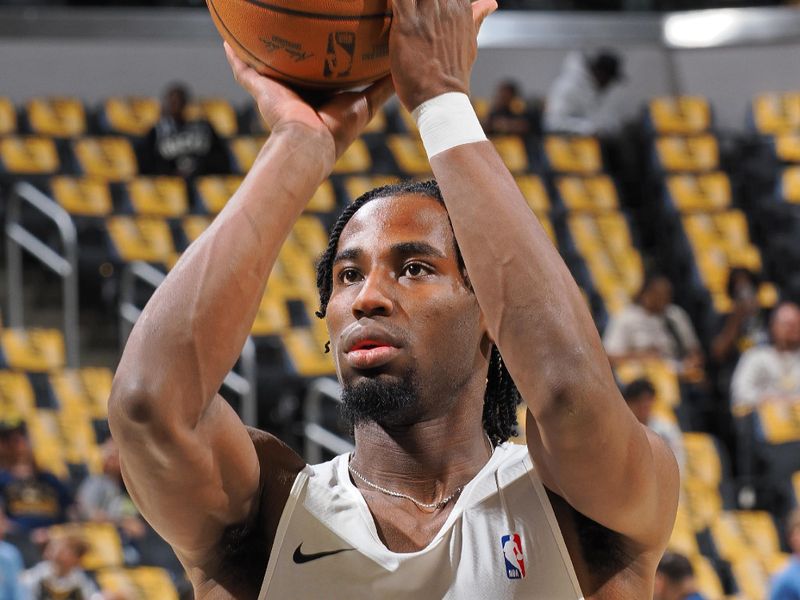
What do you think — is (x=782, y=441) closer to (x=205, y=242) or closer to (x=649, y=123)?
(x=649, y=123)

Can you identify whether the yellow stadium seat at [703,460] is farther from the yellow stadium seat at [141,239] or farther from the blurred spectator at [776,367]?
the yellow stadium seat at [141,239]

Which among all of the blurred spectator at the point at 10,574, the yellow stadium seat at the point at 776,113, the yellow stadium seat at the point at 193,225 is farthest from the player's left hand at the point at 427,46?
the yellow stadium seat at the point at 776,113

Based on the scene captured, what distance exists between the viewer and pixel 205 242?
2082 mm

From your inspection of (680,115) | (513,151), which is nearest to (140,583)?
(513,151)

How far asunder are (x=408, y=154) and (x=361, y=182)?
788 mm

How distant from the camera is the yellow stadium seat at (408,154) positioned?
1049 cm

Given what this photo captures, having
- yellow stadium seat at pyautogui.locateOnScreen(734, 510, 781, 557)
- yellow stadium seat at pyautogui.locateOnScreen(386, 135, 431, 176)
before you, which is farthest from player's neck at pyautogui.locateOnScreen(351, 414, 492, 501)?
yellow stadium seat at pyautogui.locateOnScreen(386, 135, 431, 176)

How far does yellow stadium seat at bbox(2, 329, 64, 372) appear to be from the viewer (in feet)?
26.8

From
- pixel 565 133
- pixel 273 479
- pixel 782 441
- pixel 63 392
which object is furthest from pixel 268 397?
pixel 273 479

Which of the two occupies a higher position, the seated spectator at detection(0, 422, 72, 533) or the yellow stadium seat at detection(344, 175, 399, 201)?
the yellow stadium seat at detection(344, 175, 399, 201)

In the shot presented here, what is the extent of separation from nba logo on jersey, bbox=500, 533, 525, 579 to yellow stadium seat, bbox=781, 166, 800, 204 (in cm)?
881

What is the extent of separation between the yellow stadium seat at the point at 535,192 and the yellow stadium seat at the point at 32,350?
3.83 m

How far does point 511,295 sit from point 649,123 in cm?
987

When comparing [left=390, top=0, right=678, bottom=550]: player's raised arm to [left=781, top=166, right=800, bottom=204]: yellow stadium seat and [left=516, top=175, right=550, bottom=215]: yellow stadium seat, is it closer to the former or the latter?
[left=516, top=175, right=550, bottom=215]: yellow stadium seat
